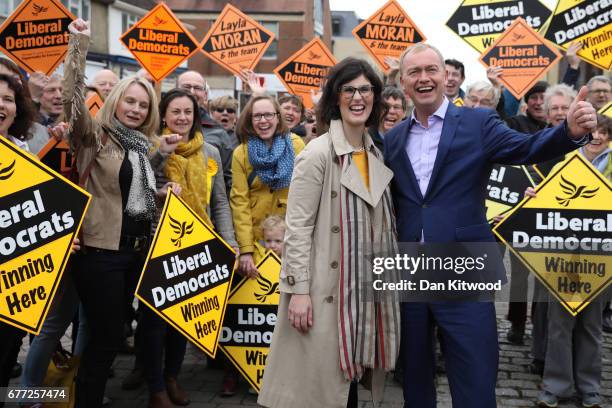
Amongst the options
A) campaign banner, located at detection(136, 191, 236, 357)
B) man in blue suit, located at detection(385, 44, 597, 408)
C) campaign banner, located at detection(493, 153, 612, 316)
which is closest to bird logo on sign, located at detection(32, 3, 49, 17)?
campaign banner, located at detection(136, 191, 236, 357)

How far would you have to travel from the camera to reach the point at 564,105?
5.54 m

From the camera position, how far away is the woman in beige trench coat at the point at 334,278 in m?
3.35

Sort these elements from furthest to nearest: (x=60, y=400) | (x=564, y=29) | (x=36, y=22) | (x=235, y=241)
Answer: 1. (x=564, y=29)
2. (x=36, y=22)
3. (x=235, y=241)
4. (x=60, y=400)

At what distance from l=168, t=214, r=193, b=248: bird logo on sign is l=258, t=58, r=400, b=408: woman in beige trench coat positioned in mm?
1317

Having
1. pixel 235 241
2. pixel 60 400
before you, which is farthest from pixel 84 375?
pixel 235 241

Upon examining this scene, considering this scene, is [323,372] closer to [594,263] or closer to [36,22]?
[594,263]

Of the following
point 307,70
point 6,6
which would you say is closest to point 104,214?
point 307,70

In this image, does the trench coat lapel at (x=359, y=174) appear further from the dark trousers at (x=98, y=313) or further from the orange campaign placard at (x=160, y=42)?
the orange campaign placard at (x=160, y=42)

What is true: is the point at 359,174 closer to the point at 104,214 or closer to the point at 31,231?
the point at 104,214

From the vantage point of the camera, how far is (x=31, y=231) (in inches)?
145

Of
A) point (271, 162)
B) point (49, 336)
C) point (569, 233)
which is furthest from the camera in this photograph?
point (271, 162)

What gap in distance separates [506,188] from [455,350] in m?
2.99

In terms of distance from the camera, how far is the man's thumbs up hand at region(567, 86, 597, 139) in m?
3.00

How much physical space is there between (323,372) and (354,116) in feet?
4.28
